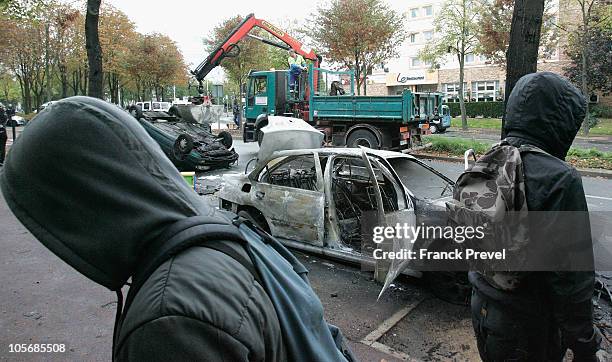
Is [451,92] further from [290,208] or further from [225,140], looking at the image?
[290,208]

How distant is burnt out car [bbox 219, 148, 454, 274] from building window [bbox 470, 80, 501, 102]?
40.6m

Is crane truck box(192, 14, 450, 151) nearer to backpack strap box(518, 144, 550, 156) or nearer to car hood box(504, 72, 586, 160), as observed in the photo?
car hood box(504, 72, 586, 160)

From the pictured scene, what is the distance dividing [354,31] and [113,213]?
892 inches

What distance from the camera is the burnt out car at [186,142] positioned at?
12.1 metres

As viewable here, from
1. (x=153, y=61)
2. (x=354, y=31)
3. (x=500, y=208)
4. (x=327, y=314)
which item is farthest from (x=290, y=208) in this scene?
(x=153, y=61)

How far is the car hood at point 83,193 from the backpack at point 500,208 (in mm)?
1546

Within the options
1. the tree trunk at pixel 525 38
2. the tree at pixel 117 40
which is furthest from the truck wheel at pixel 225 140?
the tree at pixel 117 40

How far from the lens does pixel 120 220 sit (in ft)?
3.08

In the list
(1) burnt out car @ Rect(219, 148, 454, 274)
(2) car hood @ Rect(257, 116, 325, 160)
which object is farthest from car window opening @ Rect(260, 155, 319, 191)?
(2) car hood @ Rect(257, 116, 325, 160)

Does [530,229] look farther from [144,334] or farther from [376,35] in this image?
[376,35]

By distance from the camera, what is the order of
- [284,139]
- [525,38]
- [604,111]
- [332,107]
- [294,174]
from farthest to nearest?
[604,111] → [332,107] → [294,174] → [284,139] → [525,38]

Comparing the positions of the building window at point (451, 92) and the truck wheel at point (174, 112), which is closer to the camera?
the truck wheel at point (174, 112)

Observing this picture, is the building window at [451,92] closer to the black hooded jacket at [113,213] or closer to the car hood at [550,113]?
the car hood at [550,113]

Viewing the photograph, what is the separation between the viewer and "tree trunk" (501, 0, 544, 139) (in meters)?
4.78
